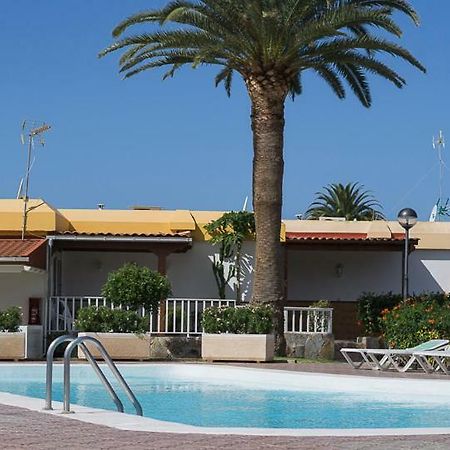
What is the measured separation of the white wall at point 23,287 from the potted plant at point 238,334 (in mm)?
5762

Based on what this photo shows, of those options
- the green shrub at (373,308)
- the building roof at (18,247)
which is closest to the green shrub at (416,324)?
the green shrub at (373,308)

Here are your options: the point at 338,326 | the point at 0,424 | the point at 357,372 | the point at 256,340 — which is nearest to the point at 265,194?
the point at 256,340

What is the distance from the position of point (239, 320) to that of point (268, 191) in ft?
9.50

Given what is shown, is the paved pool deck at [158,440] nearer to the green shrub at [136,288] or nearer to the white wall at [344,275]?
the green shrub at [136,288]

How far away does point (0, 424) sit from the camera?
9203mm

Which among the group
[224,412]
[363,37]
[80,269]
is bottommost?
[224,412]

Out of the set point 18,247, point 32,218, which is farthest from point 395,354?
point 32,218

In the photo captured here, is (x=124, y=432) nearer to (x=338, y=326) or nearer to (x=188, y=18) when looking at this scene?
(x=188, y=18)

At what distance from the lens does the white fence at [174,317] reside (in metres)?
23.9

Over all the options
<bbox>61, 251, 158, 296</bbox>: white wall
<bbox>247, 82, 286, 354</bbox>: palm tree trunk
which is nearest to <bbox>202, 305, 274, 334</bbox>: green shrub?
<bbox>247, 82, 286, 354</bbox>: palm tree trunk

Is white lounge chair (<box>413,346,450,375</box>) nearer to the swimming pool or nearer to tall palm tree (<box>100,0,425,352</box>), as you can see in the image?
the swimming pool

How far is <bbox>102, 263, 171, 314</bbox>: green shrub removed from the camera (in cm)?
2175

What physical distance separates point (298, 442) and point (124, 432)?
1.46 m

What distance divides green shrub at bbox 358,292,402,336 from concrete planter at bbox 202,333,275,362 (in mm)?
6260
